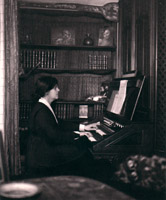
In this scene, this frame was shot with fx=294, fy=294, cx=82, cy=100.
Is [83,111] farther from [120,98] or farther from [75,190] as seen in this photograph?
[75,190]

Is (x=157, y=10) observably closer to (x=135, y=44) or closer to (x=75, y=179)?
(x=135, y=44)

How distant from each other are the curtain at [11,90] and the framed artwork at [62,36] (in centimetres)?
145

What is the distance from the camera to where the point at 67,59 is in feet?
15.2

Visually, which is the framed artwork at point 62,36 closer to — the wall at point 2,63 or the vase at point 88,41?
the vase at point 88,41

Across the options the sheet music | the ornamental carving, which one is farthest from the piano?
the ornamental carving

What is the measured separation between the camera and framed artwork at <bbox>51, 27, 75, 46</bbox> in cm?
450

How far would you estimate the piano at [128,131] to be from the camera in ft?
8.79

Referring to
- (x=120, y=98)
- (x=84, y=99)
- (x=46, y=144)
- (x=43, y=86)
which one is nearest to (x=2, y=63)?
(x=43, y=86)

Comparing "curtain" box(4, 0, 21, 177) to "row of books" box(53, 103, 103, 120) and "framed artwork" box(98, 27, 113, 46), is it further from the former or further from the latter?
"framed artwork" box(98, 27, 113, 46)

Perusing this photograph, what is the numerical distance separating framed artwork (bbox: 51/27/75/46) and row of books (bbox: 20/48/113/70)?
16 centimetres

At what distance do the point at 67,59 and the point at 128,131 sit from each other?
2.21 m

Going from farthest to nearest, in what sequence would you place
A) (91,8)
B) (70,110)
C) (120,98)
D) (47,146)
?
(70,110), (91,8), (120,98), (47,146)

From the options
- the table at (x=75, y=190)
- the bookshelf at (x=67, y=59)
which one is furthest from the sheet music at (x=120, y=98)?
the table at (x=75, y=190)

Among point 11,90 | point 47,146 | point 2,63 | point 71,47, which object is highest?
point 71,47
